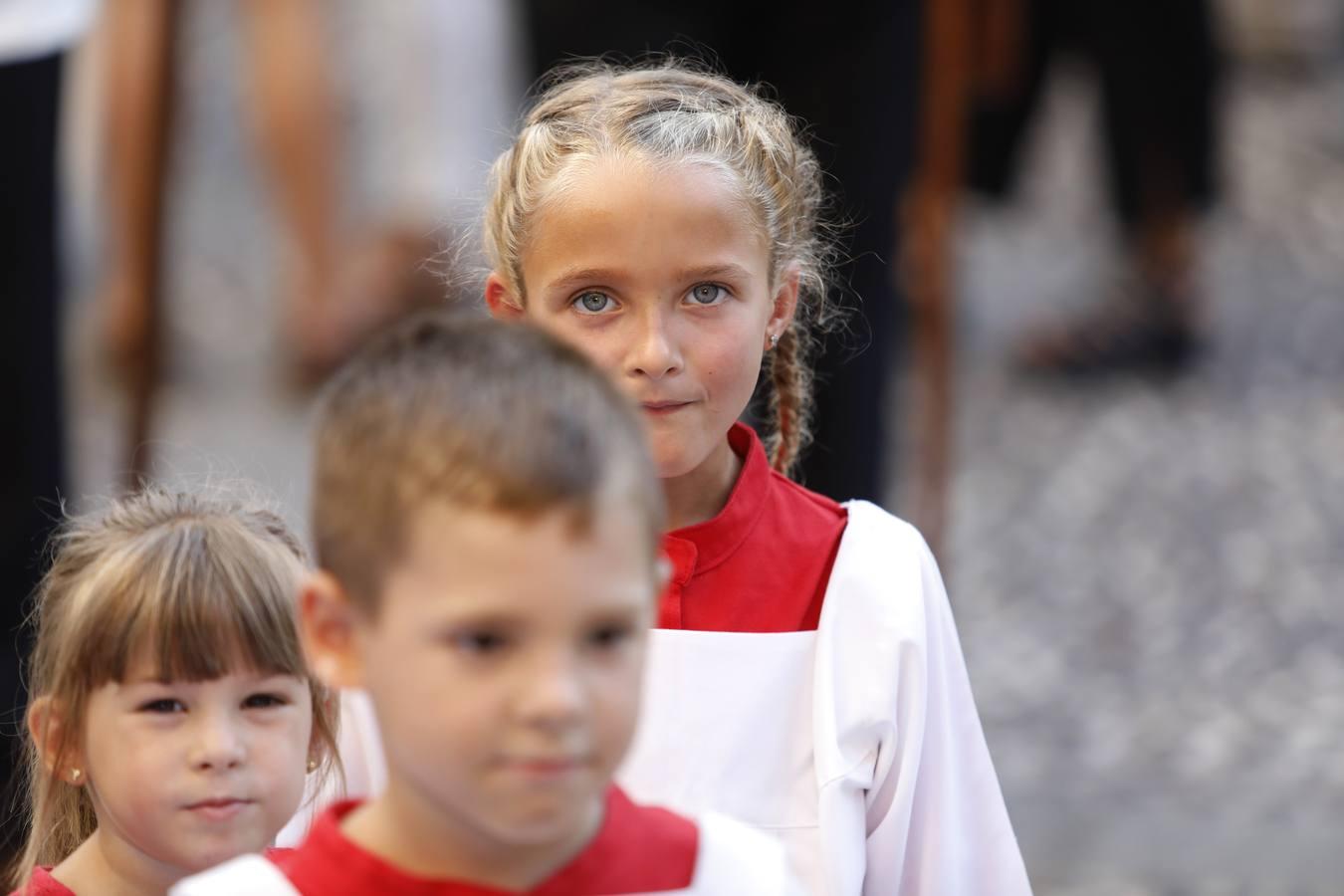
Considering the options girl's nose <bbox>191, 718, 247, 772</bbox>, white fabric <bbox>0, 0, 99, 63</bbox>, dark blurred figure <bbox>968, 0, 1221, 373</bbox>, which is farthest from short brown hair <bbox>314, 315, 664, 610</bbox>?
dark blurred figure <bbox>968, 0, 1221, 373</bbox>

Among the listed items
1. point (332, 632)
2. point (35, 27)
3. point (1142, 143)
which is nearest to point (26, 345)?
point (35, 27)

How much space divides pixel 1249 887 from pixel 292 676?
228 centimetres

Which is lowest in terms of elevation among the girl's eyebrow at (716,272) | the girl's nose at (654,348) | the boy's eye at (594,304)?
the girl's nose at (654,348)

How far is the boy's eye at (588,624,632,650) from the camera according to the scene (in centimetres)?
152

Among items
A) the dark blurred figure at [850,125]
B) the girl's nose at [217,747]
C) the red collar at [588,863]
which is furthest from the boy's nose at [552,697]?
the dark blurred figure at [850,125]

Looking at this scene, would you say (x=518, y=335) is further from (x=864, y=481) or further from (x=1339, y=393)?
(x=1339, y=393)

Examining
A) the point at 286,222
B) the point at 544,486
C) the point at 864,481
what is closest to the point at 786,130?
the point at 544,486

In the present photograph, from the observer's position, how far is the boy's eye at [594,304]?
7.22 ft

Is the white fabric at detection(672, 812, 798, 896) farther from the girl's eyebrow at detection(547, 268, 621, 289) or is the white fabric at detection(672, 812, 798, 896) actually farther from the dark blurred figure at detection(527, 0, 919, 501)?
the dark blurred figure at detection(527, 0, 919, 501)

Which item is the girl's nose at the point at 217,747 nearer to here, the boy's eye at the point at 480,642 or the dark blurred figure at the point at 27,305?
the boy's eye at the point at 480,642

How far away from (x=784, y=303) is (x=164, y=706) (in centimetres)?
80

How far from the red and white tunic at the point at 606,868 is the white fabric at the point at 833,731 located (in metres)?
0.43

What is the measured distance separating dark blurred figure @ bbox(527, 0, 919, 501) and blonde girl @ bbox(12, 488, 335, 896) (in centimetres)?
170

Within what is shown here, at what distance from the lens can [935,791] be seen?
7.34 feet
